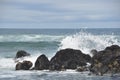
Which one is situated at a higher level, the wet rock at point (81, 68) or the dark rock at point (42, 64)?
the dark rock at point (42, 64)

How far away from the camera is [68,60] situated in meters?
30.9

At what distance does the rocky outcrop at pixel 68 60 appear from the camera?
99.5ft

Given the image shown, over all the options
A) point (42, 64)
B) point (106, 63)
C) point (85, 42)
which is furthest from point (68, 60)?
point (85, 42)

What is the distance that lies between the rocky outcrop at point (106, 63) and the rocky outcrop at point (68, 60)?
192 centimetres

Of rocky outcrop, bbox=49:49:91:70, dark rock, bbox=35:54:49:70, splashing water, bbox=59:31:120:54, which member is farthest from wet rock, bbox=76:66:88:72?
splashing water, bbox=59:31:120:54

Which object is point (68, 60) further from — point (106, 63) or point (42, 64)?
point (106, 63)

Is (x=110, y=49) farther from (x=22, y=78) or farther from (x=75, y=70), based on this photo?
(x=22, y=78)

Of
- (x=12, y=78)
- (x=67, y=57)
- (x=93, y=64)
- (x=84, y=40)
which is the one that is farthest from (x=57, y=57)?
(x=84, y=40)

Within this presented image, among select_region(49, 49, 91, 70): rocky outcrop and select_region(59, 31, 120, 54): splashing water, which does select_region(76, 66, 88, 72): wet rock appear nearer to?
select_region(49, 49, 91, 70): rocky outcrop

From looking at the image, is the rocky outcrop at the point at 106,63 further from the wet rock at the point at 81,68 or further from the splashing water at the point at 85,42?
the splashing water at the point at 85,42

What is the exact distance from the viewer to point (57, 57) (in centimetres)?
3097

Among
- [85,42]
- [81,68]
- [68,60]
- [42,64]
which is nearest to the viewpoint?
[81,68]

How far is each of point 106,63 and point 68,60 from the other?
3.78 m

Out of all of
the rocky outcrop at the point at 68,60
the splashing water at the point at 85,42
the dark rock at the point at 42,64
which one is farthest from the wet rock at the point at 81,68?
the splashing water at the point at 85,42
